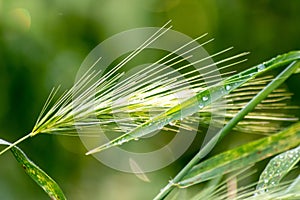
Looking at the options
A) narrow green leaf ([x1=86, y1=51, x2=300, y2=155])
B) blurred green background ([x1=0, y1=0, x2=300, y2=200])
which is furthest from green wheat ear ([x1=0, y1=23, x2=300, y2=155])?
blurred green background ([x1=0, y1=0, x2=300, y2=200])

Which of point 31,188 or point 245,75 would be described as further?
point 31,188

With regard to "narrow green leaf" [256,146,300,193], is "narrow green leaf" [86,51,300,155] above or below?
above

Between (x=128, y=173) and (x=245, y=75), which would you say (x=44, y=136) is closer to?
(x=128, y=173)

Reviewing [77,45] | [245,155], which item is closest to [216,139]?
[245,155]

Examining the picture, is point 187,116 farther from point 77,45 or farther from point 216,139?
point 77,45

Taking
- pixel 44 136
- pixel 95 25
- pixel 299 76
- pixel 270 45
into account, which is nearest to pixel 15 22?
pixel 95 25

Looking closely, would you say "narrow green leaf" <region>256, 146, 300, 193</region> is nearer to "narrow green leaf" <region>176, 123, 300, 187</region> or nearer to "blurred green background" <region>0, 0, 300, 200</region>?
"narrow green leaf" <region>176, 123, 300, 187</region>

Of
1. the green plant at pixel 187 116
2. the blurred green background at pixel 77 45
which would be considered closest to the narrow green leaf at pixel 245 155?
the green plant at pixel 187 116
